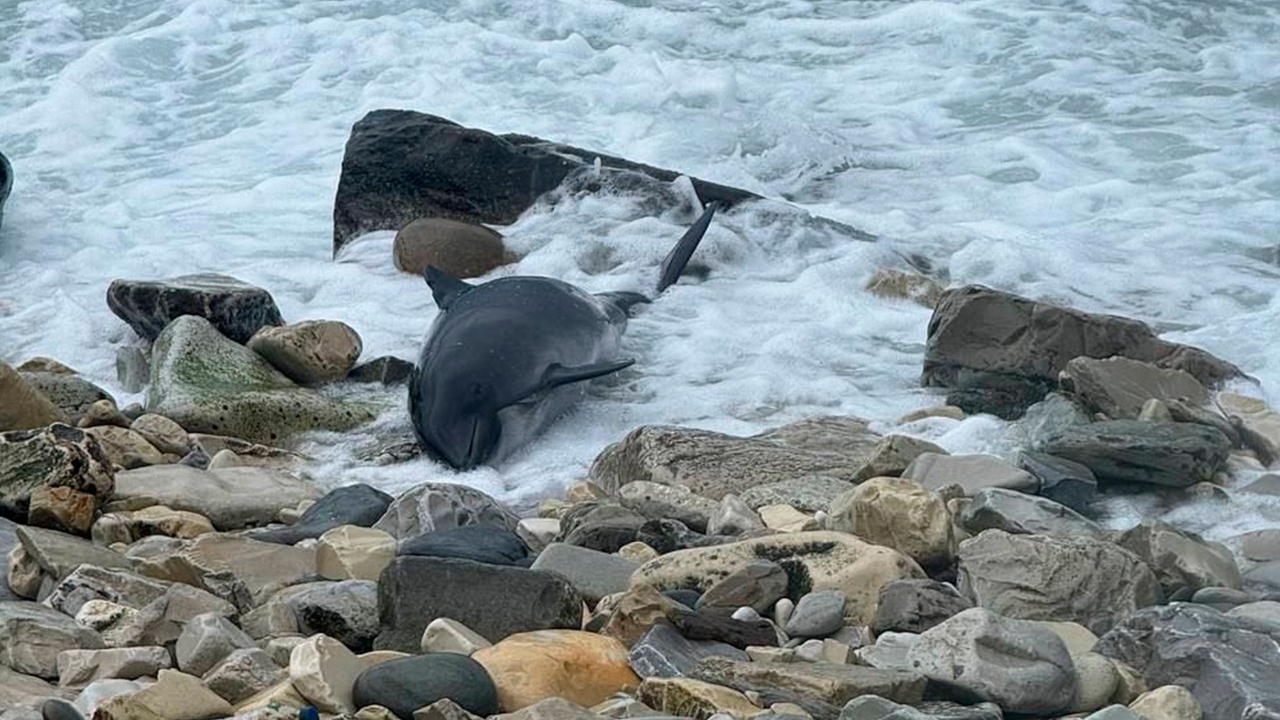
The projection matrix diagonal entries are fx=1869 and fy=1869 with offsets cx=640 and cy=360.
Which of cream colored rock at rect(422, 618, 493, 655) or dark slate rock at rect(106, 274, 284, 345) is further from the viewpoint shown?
dark slate rock at rect(106, 274, 284, 345)

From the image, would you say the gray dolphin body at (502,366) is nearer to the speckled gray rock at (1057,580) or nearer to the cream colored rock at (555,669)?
the speckled gray rock at (1057,580)

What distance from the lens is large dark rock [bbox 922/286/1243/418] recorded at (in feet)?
21.3

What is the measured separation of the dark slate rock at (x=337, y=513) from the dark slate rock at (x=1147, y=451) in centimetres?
200

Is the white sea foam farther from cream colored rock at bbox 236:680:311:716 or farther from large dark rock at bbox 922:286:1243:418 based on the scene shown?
cream colored rock at bbox 236:680:311:716

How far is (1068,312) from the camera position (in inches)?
261

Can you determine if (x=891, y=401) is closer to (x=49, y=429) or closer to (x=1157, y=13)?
(x=49, y=429)

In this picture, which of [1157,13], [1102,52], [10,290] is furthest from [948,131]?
[10,290]

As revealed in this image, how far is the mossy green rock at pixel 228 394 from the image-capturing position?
253 inches

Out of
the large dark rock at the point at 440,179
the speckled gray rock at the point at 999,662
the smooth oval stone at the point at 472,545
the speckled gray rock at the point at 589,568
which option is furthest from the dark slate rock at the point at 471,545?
the large dark rock at the point at 440,179

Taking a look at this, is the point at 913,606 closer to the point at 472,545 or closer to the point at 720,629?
the point at 720,629

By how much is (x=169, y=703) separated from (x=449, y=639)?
0.64 meters

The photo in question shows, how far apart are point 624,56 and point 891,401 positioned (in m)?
6.34

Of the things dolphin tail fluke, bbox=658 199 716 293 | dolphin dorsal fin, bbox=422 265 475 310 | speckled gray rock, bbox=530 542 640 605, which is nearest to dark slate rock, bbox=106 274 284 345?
dolphin dorsal fin, bbox=422 265 475 310

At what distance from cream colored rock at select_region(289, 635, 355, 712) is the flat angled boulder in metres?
1.89
